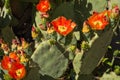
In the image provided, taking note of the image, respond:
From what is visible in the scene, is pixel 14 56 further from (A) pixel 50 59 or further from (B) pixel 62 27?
(B) pixel 62 27

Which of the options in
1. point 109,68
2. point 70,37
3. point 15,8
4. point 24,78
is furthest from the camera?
point 15,8

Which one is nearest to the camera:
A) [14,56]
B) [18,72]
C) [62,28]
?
[18,72]

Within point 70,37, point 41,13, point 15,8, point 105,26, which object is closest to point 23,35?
point 15,8

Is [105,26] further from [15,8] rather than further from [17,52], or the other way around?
[15,8]

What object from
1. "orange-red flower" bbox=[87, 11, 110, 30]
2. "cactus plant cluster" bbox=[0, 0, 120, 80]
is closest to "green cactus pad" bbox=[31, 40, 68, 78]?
"cactus plant cluster" bbox=[0, 0, 120, 80]

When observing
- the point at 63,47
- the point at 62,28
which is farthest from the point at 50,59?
the point at 62,28

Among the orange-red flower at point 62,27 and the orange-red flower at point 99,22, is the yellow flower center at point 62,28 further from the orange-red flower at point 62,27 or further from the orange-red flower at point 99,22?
the orange-red flower at point 99,22
